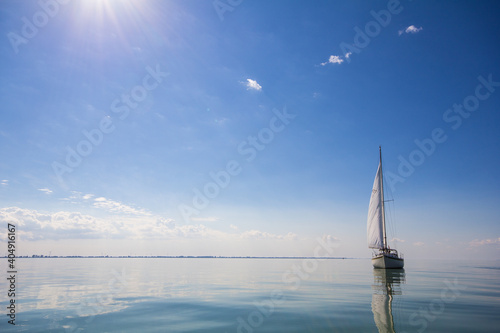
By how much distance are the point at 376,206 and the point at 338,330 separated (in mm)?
58410

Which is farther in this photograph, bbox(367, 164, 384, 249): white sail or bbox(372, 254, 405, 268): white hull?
bbox(367, 164, 384, 249): white sail

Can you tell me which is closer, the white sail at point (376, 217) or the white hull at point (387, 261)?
the white hull at point (387, 261)

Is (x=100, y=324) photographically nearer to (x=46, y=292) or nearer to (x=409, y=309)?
(x=46, y=292)

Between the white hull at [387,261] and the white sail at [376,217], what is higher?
the white sail at [376,217]

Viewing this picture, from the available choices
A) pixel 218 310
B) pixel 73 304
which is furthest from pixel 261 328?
pixel 73 304

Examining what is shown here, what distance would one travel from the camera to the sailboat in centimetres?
6162

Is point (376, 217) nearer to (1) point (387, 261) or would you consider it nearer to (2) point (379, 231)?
(2) point (379, 231)

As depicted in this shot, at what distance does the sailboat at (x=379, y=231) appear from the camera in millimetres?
61625

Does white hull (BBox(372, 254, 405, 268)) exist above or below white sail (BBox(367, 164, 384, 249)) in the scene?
below

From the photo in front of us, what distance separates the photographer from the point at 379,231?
215 ft

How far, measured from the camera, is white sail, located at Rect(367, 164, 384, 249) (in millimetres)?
65531

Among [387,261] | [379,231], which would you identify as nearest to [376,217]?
Answer: [379,231]

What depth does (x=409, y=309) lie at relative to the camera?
2139 cm

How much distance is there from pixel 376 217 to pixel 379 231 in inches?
139
